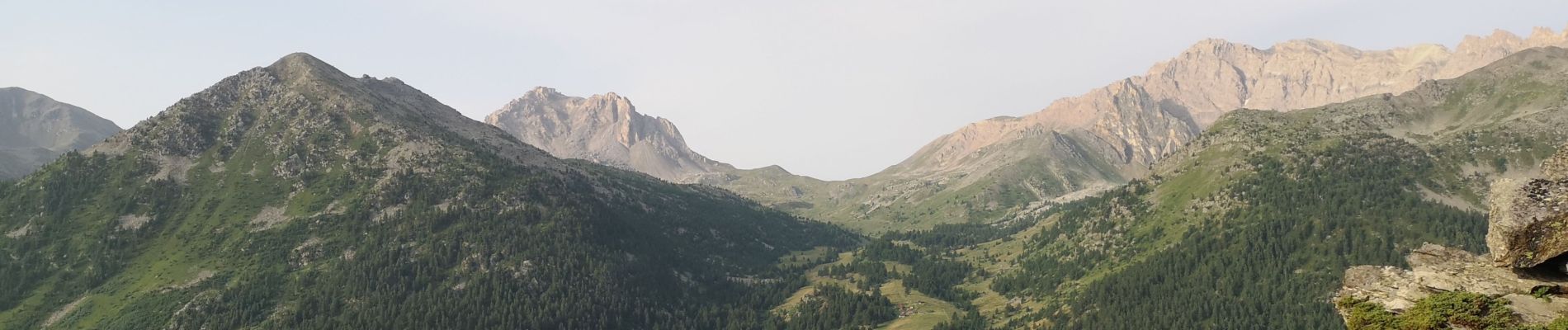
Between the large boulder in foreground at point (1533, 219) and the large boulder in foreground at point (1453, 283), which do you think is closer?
the large boulder in foreground at point (1533, 219)

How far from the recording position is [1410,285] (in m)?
49.0

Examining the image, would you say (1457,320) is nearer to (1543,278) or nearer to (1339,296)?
Answer: (1543,278)

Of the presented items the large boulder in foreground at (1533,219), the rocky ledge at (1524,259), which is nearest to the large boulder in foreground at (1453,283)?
the rocky ledge at (1524,259)

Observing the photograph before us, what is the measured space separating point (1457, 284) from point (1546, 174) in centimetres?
890

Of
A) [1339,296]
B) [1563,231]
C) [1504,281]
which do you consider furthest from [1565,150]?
[1339,296]

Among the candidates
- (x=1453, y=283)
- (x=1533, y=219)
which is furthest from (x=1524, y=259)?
(x=1453, y=283)

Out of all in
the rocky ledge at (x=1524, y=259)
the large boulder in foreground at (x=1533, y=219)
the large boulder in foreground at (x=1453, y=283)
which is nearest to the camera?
the large boulder in foreground at (x=1533, y=219)

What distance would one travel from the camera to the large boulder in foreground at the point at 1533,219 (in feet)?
128

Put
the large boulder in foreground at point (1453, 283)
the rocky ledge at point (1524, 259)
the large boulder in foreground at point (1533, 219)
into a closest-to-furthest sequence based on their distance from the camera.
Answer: the large boulder in foreground at point (1533, 219) < the rocky ledge at point (1524, 259) < the large boulder in foreground at point (1453, 283)

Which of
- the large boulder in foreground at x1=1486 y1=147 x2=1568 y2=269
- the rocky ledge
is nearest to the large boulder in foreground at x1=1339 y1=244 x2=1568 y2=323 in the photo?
the rocky ledge

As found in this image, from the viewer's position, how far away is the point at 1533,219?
130ft

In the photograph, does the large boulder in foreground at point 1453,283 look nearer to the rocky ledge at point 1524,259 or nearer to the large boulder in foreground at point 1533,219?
the rocky ledge at point 1524,259

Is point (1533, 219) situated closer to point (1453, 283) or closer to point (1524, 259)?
point (1524, 259)

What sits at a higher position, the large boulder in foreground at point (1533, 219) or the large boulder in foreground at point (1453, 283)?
the large boulder in foreground at point (1533, 219)
